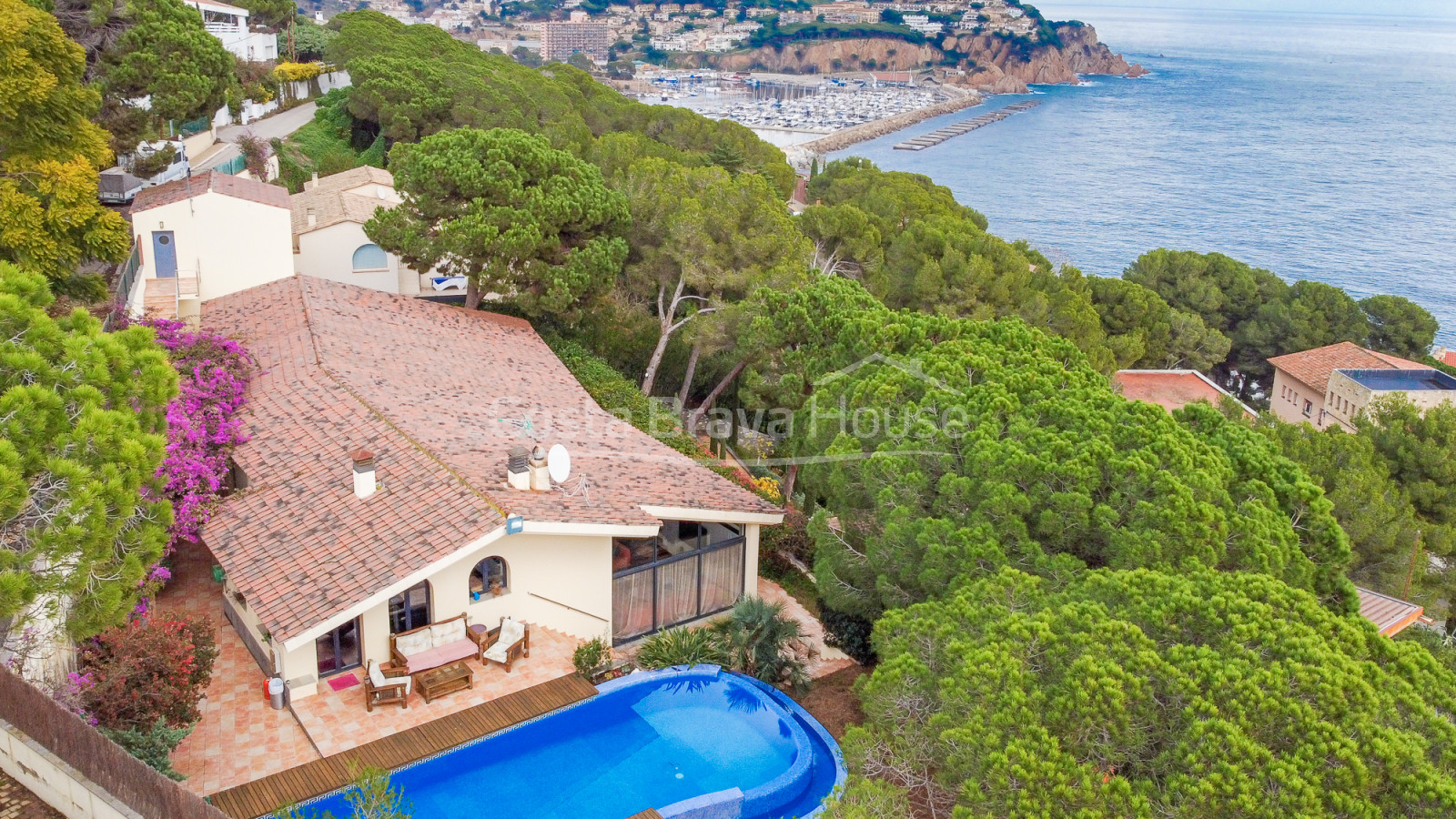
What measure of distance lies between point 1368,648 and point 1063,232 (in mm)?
80773

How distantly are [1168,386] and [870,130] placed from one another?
103m

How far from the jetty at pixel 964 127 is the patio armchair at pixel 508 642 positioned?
120 m

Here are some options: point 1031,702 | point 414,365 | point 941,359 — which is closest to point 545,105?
point 414,365

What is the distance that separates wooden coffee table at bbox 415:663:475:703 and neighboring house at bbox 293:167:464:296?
698 inches

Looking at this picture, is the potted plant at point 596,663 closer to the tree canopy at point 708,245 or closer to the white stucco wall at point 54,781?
the white stucco wall at point 54,781

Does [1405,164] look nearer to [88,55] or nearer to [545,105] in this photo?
[545,105]

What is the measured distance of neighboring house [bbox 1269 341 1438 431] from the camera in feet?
141

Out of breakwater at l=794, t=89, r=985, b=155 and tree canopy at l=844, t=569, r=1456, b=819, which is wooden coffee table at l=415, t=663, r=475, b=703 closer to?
tree canopy at l=844, t=569, r=1456, b=819

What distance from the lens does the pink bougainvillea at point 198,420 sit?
16.1 meters

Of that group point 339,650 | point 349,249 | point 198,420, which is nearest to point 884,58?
point 349,249

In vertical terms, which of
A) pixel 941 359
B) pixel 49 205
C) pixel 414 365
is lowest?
pixel 414 365

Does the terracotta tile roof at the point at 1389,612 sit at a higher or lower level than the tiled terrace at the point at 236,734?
lower

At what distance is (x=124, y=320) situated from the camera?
67.3 feet

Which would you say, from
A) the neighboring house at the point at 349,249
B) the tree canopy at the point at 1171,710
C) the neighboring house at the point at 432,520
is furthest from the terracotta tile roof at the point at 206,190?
the tree canopy at the point at 1171,710
